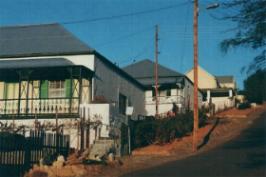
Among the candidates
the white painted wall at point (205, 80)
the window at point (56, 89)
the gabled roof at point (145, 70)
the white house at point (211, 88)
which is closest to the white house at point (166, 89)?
the gabled roof at point (145, 70)

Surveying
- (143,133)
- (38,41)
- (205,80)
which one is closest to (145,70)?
(38,41)

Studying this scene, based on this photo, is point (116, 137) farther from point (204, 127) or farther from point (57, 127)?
point (204, 127)

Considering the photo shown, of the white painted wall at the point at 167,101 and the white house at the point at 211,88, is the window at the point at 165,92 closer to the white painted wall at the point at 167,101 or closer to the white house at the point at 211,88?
the white painted wall at the point at 167,101

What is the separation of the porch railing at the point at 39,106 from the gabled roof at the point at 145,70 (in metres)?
21.7

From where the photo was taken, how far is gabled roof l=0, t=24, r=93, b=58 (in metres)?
30.6

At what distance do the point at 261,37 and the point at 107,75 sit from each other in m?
22.0

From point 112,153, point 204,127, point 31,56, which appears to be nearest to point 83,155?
point 112,153

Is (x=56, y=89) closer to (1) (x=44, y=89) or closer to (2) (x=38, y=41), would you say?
(1) (x=44, y=89)

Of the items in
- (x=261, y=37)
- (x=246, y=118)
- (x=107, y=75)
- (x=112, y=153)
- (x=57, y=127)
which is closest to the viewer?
(x=261, y=37)

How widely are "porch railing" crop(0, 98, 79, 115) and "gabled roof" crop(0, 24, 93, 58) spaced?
9.26 ft

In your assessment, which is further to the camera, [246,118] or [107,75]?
[246,118]

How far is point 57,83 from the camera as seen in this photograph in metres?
30.6

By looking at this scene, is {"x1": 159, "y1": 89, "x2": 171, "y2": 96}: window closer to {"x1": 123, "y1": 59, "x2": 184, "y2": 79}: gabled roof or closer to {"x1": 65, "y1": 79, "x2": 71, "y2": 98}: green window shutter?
{"x1": 123, "y1": 59, "x2": 184, "y2": 79}: gabled roof

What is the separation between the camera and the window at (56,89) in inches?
1194
